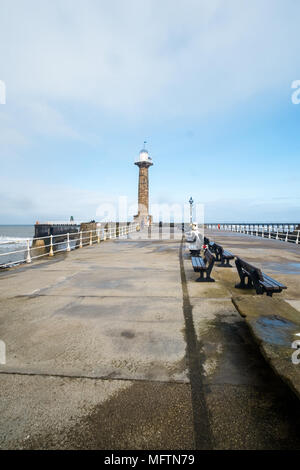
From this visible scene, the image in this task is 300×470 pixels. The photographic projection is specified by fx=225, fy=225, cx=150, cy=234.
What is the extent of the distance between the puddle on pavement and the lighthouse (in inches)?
1606

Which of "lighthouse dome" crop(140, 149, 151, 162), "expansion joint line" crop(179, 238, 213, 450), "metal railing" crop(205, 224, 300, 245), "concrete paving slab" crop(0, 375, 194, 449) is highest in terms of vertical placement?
"lighthouse dome" crop(140, 149, 151, 162)

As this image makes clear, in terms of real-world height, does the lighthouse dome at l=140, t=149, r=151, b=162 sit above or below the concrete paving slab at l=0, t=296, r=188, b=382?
above

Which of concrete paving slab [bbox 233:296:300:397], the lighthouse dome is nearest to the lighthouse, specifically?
the lighthouse dome

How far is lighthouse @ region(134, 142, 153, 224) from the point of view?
4488cm

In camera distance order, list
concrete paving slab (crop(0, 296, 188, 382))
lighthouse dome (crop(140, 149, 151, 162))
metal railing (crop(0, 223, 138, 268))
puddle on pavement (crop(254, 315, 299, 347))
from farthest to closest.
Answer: lighthouse dome (crop(140, 149, 151, 162)) < metal railing (crop(0, 223, 138, 268)) < concrete paving slab (crop(0, 296, 188, 382)) < puddle on pavement (crop(254, 315, 299, 347))

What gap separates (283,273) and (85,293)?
18.7 ft

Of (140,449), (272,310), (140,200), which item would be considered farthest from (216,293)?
(140,200)

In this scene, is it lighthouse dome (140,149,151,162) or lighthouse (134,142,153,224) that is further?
lighthouse dome (140,149,151,162)

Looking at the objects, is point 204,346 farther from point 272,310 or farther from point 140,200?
point 140,200

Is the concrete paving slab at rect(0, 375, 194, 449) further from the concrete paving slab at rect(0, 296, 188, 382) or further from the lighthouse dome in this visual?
the lighthouse dome

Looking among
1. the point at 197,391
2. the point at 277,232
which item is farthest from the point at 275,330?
the point at 277,232

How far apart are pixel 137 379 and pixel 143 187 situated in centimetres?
4512

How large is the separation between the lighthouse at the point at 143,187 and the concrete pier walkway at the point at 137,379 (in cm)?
3977

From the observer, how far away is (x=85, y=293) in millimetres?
5008
